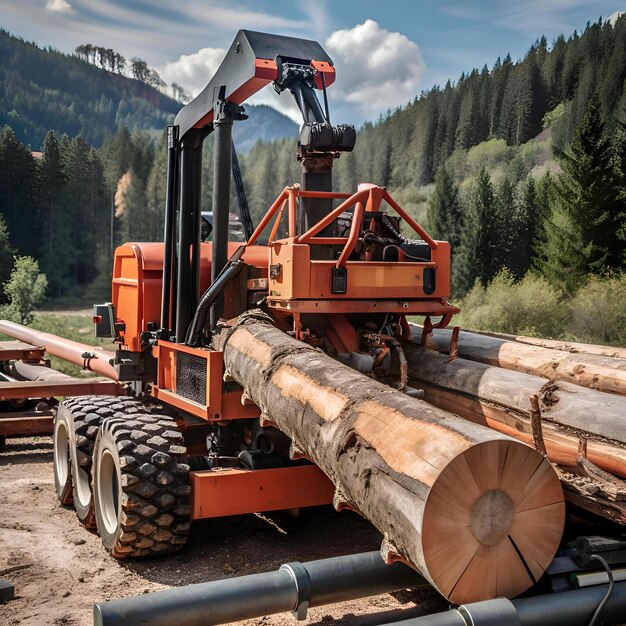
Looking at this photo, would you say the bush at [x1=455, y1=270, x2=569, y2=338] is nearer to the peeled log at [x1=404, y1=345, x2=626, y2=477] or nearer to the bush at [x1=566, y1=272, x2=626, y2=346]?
the bush at [x1=566, y1=272, x2=626, y2=346]

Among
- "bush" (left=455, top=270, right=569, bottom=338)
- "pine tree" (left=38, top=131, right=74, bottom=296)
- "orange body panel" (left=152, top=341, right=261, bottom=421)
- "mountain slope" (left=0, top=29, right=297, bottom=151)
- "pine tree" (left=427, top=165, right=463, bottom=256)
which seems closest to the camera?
"orange body panel" (left=152, top=341, right=261, bottom=421)

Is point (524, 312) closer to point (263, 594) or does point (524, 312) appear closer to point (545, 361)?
point (545, 361)

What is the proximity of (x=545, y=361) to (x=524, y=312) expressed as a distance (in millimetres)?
29818

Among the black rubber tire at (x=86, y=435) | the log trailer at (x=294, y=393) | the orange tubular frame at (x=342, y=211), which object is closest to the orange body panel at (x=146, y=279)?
the log trailer at (x=294, y=393)

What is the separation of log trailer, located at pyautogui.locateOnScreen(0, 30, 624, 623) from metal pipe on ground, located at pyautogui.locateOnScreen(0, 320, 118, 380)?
9.55 ft

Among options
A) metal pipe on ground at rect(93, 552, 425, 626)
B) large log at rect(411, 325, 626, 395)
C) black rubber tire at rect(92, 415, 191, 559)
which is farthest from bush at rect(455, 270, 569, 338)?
metal pipe on ground at rect(93, 552, 425, 626)

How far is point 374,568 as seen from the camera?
402 centimetres

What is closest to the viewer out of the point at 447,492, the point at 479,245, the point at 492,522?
the point at 447,492

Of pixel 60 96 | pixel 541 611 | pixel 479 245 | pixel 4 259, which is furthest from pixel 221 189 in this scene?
pixel 60 96

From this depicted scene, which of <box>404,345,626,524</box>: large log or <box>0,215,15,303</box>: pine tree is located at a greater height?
<box>0,215,15,303</box>: pine tree

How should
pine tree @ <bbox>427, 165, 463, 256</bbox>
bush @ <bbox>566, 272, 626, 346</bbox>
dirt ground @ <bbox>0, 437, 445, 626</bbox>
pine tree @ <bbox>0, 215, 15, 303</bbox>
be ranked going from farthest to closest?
pine tree @ <bbox>427, 165, 463, 256</bbox>
pine tree @ <bbox>0, 215, 15, 303</bbox>
bush @ <bbox>566, 272, 626, 346</bbox>
dirt ground @ <bbox>0, 437, 445, 626</bbox>

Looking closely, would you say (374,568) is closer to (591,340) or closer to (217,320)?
(217,320)

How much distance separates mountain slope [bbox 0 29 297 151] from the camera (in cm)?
9906

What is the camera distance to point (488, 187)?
4531cm
